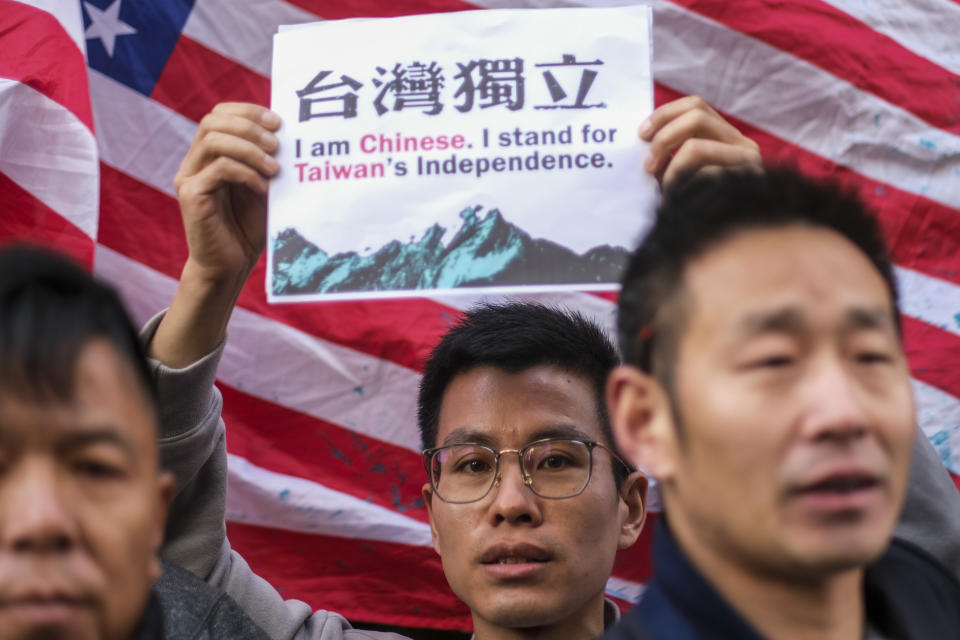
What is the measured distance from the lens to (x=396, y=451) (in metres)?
2.72

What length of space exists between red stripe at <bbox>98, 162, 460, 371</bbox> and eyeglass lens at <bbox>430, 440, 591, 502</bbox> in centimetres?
59

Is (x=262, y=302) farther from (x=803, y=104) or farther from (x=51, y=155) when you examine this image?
(x=803, y=104)

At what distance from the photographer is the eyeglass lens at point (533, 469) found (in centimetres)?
208

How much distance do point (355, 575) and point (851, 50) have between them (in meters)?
1.79

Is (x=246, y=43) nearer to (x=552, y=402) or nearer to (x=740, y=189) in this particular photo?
(x=552, y=402)

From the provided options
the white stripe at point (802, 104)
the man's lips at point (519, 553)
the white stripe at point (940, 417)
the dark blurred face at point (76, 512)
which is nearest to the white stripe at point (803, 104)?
the white stripe at point (802, 104)

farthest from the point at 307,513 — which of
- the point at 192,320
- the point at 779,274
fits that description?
the point at 779,274

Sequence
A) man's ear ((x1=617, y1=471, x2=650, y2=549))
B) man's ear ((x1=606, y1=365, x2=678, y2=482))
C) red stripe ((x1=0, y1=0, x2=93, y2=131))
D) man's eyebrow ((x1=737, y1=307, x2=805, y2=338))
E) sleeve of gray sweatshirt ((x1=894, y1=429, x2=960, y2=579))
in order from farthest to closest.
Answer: red stripe ((x1=0, y1=0, x2=93, y2=131)) → man's ear ((x1=617, y1=471, x2=650, y2=549)) → sleeve of gray sweatshirt ((x1=894, y1=429, x2=960, y2=579)) → man's ear ((x1=606, y1=365, x2=678, y2=482)) → man's eyebrow ((x1=737, y1=307, x2=805, y2=338))

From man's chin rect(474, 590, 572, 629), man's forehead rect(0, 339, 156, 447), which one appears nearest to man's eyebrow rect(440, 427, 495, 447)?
man's chin rect(474, 590, 572, 629)

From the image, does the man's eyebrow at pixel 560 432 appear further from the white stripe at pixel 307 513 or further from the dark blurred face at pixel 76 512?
the dark blurred face at pixel 76 512

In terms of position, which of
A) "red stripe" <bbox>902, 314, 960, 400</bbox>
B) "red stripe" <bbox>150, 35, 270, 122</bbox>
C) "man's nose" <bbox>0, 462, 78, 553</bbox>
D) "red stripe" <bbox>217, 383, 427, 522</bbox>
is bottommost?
"red stripe" <bbox>217, 383, 427, 522</bbox>

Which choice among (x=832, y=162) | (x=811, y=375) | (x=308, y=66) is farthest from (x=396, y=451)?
(x=811, y=375)

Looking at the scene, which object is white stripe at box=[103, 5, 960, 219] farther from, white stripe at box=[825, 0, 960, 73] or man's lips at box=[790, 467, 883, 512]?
man's lips at box=[790, 467, 883, 512]

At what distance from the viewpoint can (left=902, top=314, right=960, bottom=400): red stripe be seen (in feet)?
8.36
